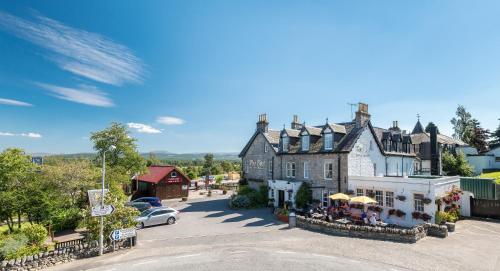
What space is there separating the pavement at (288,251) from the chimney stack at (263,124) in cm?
1688

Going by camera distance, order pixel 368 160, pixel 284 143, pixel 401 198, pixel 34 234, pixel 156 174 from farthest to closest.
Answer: pixel 156 174, pixel 284 143, pixel 368 160, pixel 401 198, pixel 34 234

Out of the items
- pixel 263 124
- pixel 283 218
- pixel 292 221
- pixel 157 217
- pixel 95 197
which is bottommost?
pixel 283 218

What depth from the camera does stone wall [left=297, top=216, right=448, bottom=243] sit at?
798 inches

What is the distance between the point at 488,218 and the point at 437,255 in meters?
15.0

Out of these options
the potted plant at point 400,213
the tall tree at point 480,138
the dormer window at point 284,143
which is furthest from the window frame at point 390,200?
the tall tree at point 480,138

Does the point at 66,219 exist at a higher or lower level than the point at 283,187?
lower

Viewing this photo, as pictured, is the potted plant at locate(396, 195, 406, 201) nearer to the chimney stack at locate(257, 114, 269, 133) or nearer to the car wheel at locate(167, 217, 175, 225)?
the chimney stack at locate(257, 114, 269, 133)

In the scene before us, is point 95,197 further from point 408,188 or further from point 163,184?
point 163,184

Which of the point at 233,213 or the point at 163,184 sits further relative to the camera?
the point at 163,184

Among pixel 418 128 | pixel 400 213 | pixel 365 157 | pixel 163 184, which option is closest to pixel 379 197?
pixel 400 213

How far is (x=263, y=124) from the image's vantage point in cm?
3997

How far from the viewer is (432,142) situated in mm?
39344

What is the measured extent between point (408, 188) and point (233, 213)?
1749 centimetres

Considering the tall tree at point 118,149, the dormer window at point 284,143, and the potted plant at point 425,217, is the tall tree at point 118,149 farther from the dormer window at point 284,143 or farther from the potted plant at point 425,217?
the potted plant at point 425,217
